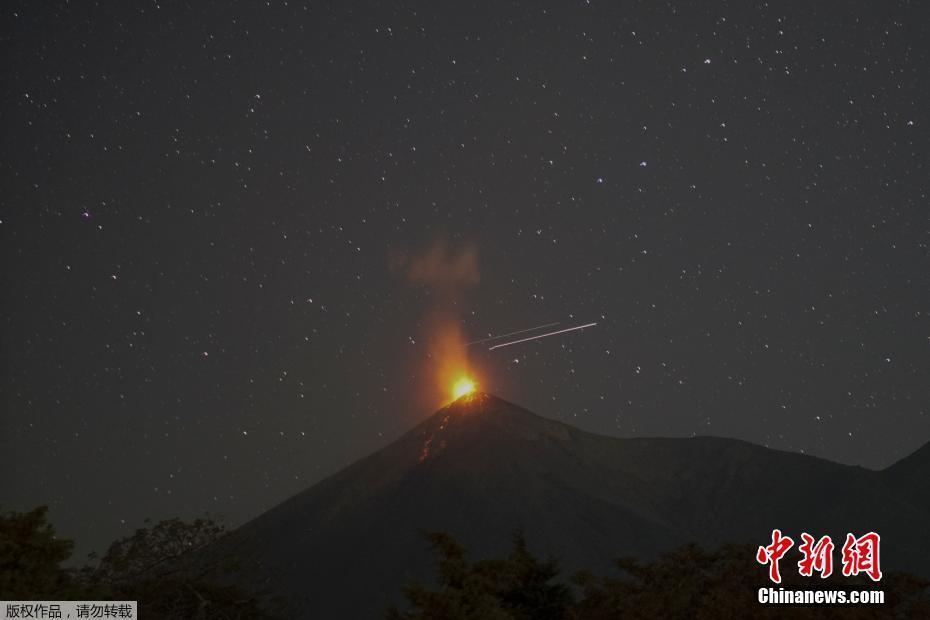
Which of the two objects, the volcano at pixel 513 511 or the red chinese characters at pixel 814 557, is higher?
the volcano at pixel 513 511

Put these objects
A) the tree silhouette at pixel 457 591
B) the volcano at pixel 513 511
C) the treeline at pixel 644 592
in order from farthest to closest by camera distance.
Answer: the volcano at pixel 513 511, the treeline at pixel 644 592, the tree silhouette at pixel 457 591

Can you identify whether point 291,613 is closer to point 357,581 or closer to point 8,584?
point 8,584

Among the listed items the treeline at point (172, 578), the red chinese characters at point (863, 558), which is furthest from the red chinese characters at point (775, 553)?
the treeline at point (172, 578)

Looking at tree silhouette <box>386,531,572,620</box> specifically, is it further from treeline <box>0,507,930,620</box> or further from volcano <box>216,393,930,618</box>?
volcano <box>216,393,930,618</box>

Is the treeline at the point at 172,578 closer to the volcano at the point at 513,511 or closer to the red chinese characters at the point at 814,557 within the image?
the red chinese characters at the point at 814,557

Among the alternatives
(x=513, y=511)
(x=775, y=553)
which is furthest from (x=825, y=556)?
(x=513, y=511)

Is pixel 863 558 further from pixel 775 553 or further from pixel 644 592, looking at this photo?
pixel 644 592

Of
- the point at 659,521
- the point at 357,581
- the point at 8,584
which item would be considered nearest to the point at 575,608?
the point at 8,584
